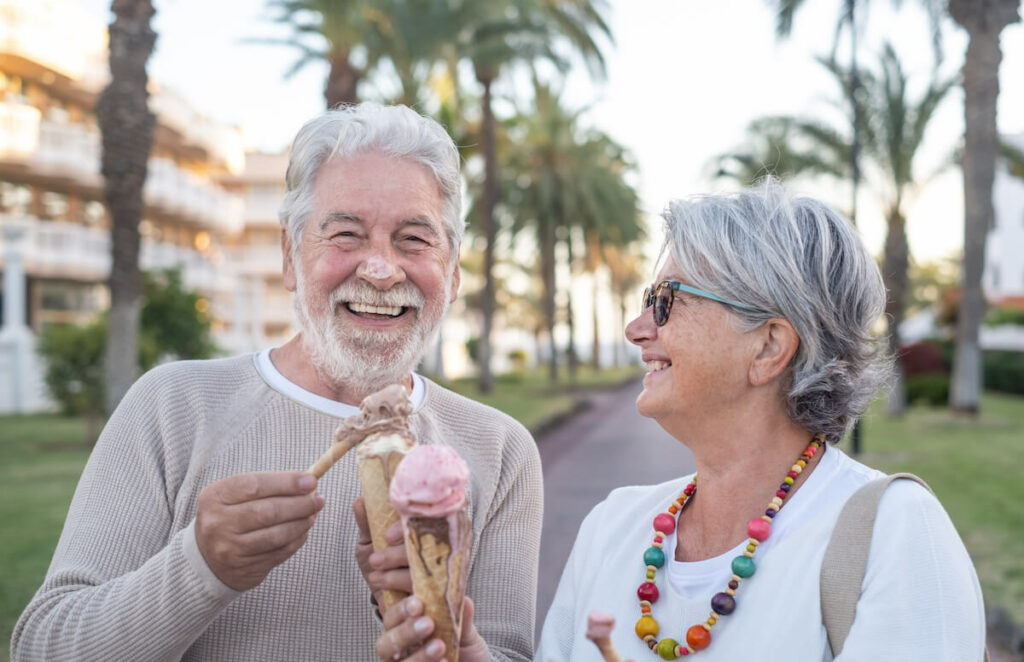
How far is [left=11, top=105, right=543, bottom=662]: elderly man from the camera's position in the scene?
220 cm

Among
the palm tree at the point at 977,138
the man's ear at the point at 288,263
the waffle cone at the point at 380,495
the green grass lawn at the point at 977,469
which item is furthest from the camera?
the palm tree at the point at 977,138

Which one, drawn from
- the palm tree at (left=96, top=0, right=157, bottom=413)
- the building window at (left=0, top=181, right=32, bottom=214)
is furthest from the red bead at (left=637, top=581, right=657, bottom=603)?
the building window at (left=0, top=181, right=32, bottom=214)

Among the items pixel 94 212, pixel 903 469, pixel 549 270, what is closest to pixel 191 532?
pixel 903 469

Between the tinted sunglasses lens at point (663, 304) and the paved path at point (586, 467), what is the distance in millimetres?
4686

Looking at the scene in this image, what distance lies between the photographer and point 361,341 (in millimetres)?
2508

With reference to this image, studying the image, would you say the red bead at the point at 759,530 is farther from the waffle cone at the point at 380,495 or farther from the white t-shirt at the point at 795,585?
the waffle cone at the point at 380,495

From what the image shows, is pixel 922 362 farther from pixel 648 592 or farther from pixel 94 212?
pixel 648 592

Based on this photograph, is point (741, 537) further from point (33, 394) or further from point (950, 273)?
point (950, 273)

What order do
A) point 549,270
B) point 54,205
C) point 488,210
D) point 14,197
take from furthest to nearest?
point 549,270 → point 54,205 → point 14,197 → point 488,210

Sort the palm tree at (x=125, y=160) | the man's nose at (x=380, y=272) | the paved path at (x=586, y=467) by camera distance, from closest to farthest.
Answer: the man's nose at (x=380, y=272) → the paved path at (x=586, y=467) → the palm tree at (x=125, y=160)

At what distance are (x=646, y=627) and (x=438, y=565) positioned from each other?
0.66 metres

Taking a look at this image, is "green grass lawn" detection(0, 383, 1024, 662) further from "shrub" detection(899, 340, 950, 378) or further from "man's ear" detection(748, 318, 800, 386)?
"shrub" detection(899, 340, 950, 378)

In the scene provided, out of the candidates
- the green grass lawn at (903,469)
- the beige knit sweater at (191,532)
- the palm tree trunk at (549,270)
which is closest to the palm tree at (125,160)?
the green grass lawn at (903,469)

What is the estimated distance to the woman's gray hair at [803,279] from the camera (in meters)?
2.15
